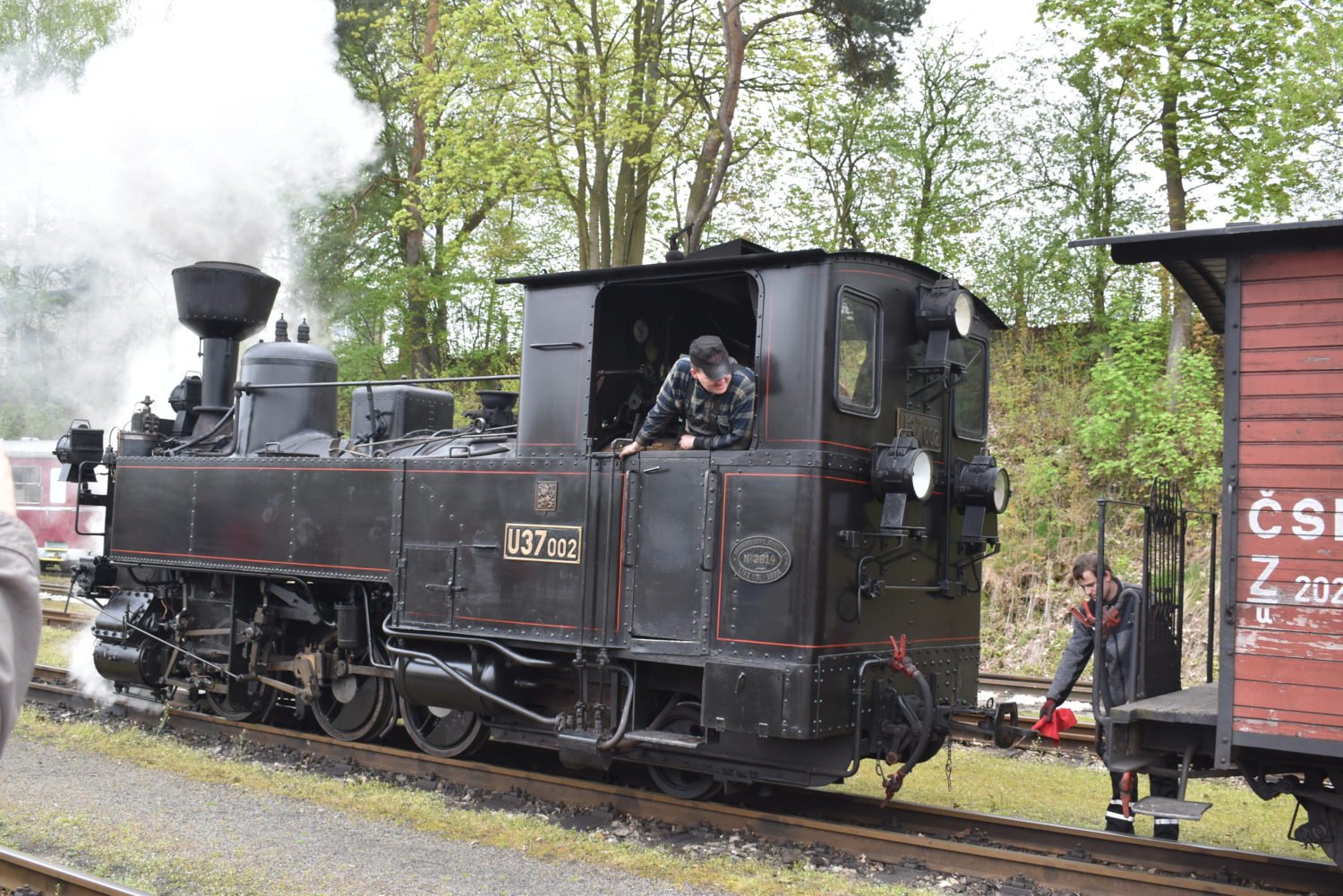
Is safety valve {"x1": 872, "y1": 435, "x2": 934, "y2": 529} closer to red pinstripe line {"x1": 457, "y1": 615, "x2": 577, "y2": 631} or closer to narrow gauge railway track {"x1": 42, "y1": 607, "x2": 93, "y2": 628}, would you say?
red pinstripe line {"x1": 457, "y1": 615, "x2": 577, "y2": 631}

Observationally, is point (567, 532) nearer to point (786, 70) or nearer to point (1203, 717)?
point (1203, 717)

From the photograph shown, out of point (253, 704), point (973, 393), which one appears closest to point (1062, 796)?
point (973, 393)

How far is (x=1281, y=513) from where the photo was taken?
15.1ft

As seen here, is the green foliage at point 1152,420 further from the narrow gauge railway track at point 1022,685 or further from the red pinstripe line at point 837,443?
the red pinstripe line at point 837,443

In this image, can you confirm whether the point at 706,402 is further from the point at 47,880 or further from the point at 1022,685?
the point at 1022,685

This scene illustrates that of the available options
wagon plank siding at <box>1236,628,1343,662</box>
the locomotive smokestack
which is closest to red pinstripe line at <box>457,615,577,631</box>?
wagon plank siding at <box>1236,628,1343,662</box>

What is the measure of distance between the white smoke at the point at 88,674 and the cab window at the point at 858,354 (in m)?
7.03

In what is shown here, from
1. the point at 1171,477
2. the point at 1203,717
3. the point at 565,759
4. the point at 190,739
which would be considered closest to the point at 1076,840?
the point at 1203,717

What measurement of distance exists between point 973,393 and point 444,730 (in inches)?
161

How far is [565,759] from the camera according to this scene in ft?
21.1

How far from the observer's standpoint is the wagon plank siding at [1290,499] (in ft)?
14.8

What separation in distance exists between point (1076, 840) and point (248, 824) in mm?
4288

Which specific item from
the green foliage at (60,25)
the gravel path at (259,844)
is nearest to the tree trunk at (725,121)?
the gravel path at (259,844)

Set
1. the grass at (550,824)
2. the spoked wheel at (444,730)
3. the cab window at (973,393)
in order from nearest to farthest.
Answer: the grass at (550,824) → the cab window at (973,393) → the spoked wheel at (444,730)
